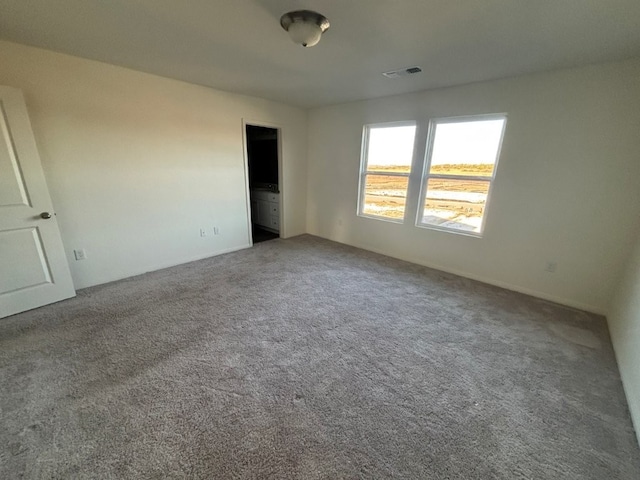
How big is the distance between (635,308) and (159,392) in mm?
3441

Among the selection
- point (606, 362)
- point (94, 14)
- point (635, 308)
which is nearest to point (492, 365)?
point (606, 362)

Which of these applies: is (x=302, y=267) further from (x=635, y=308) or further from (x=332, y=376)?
(x=635, y=308)

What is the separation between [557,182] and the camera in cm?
262

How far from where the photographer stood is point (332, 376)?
1.74 meters

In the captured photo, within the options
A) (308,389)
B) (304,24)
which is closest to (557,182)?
(304,24)

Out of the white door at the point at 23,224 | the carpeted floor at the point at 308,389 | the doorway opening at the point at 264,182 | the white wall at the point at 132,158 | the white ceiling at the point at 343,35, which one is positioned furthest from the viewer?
the doorway opening at the point at 264,182

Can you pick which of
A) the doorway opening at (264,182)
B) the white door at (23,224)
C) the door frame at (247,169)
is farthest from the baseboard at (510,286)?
the white door at (23,224)

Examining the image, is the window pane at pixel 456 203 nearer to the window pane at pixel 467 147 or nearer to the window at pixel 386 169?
the window pane at pixel 467 147

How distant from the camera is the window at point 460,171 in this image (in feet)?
9.93

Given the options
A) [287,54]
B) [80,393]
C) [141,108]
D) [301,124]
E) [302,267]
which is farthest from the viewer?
[301,124]

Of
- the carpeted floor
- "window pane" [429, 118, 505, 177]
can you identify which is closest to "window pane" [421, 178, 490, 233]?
"window pane" [429, 118, 505, 177]

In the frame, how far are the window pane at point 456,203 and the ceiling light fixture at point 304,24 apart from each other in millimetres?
2469

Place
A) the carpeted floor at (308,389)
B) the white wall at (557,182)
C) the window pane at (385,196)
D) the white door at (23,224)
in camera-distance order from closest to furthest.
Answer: the carpeted floor at (308,389), the white door at (23,224), the white wall at (557,182), the window pane at (385,196)

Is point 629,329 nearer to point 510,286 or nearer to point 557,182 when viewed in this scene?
point 510,286
